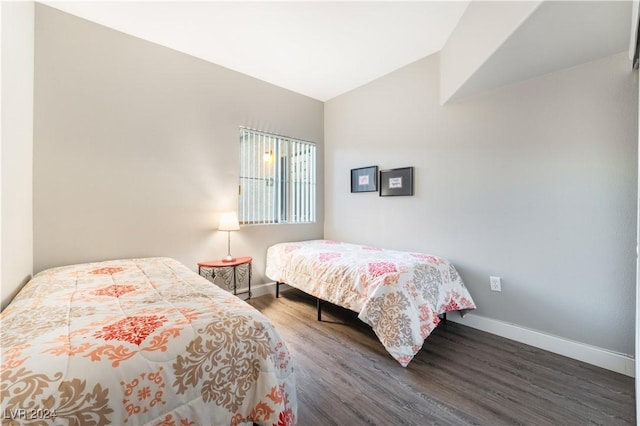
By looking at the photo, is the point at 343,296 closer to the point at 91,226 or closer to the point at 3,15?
the point at 91,226

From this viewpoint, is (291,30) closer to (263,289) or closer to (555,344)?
(263,289)

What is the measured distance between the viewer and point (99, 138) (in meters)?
2.26

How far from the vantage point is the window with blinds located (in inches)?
127

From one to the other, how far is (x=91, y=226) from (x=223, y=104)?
178cm

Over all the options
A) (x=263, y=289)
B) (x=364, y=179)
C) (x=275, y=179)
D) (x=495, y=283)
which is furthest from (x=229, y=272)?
(x=495, y=283)

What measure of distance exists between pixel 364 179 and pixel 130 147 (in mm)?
2551

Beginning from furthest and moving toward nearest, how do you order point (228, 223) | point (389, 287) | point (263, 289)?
point (263, 289)
point (228, 223)
point (389, 287)

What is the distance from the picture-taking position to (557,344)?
6.54 ft

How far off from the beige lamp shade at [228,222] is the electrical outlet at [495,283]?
2.53m

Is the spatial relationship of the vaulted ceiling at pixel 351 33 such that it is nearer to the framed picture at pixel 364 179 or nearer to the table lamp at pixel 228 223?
the framed picture at pixel 364 179

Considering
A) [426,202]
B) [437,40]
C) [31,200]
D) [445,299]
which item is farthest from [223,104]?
[445,299]

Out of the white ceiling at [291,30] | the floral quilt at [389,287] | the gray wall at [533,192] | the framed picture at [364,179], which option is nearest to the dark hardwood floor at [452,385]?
the floral quilt at [389,287]

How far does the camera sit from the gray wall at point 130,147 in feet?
6.79

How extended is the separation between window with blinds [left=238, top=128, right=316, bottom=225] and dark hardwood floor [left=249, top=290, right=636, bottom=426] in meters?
1.65
